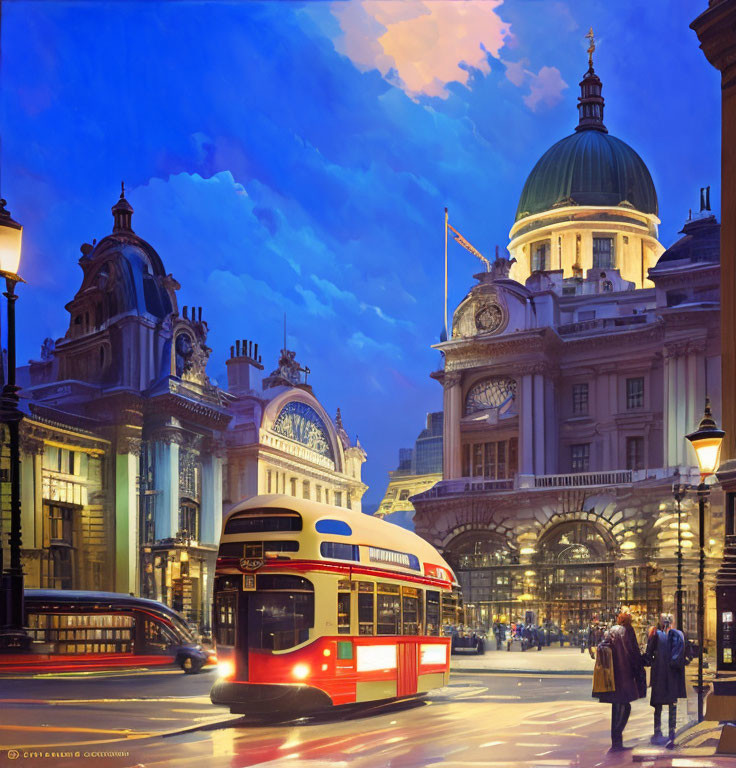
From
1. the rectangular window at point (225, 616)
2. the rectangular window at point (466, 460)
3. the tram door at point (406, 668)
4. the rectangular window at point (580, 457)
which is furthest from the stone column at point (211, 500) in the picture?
the rectangular window at point (225, 616)

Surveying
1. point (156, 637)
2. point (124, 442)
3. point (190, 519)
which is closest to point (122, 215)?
point (124, 442)

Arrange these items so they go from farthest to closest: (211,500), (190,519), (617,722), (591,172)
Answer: (591,172) < (211,500) < (190,519) < (617,722)

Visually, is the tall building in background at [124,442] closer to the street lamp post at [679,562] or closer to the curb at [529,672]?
the curb at [529,672]

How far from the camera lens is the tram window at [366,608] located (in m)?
16.8

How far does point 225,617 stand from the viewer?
15.8 meters

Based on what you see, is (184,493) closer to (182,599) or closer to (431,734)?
(182,599)

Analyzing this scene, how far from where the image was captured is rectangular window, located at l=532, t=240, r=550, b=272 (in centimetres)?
5206

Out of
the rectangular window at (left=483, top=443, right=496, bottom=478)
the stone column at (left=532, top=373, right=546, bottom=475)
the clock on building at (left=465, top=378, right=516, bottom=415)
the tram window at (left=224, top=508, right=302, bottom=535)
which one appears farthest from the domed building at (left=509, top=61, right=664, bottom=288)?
the tram window at (left=224, top=508, right=302, bottom=535)

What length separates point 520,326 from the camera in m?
45.7

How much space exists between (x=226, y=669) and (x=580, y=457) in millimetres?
32075

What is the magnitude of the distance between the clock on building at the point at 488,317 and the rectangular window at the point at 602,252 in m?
7.00

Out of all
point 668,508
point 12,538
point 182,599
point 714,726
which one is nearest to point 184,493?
point 182,599

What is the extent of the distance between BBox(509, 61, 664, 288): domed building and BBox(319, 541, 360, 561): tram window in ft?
115

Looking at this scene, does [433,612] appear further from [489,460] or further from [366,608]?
[489,460]
